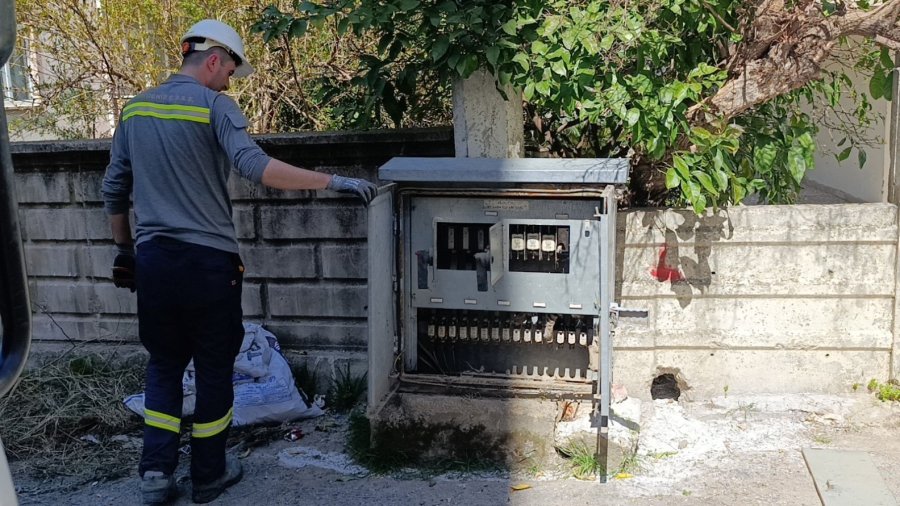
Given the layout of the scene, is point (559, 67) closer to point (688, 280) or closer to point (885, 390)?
point (688, 280)

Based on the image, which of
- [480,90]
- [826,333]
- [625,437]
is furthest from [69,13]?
[826,333]

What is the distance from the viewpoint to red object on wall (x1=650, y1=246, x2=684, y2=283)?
481 cm

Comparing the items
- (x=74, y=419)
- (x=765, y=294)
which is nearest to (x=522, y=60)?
(x=765, y=294)

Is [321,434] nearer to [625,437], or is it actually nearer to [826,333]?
[625,437]

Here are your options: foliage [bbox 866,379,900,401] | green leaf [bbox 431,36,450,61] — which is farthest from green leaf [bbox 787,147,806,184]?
green leaf [bbox 431,36,450,61]

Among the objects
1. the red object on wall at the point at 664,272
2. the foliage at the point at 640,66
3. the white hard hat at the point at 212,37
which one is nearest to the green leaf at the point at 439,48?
the foliage at the point at 640,66

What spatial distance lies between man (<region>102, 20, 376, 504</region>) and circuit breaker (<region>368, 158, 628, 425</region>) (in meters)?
0.45

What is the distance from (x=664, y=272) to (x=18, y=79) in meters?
5.82

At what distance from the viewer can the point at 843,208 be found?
4727mm

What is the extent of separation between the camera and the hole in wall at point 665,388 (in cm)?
503

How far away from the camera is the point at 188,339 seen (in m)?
3.95

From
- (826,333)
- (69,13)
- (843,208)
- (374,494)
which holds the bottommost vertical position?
(374,494)

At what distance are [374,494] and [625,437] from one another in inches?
48.0

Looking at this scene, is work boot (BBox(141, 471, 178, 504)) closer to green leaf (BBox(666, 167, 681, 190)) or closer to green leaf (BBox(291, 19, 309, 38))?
green leaf (BBox(291, 19, 309, 38))
